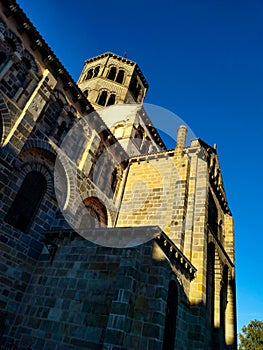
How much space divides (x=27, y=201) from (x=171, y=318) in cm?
677

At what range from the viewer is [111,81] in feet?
86.4

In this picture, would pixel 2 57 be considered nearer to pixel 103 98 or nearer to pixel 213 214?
pixel 213 214

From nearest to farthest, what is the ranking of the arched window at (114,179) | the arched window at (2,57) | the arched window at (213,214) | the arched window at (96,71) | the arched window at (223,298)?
the arched window at (2,57)
the arched window at (223,298)
the arched window at (213,214)
the arched window at (114,179)
the arched window at (96,71)

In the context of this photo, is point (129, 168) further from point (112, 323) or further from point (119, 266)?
point (112, 323)

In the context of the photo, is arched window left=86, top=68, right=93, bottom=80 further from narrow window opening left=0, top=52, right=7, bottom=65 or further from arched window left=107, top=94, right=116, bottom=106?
narrow window opening left=0, top=52, right=7, bottom=65

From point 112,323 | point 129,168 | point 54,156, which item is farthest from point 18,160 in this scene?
point 129,168

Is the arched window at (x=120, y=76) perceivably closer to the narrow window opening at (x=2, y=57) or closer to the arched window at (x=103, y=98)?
the arched window at (x=103, y=98)

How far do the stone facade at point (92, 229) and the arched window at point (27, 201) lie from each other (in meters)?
0.04

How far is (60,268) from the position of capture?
887 cm

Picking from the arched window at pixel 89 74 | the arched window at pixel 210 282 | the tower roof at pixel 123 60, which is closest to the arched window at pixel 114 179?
the arched window at pixel 210 282

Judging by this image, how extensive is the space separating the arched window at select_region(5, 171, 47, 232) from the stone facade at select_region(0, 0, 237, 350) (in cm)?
4

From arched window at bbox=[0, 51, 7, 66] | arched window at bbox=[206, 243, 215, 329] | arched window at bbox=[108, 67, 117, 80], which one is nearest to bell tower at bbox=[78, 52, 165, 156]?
arched window at bbox=[108, 67, 117, 80]

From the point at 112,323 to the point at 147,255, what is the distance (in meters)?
2.16

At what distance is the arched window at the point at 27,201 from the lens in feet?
31.5
